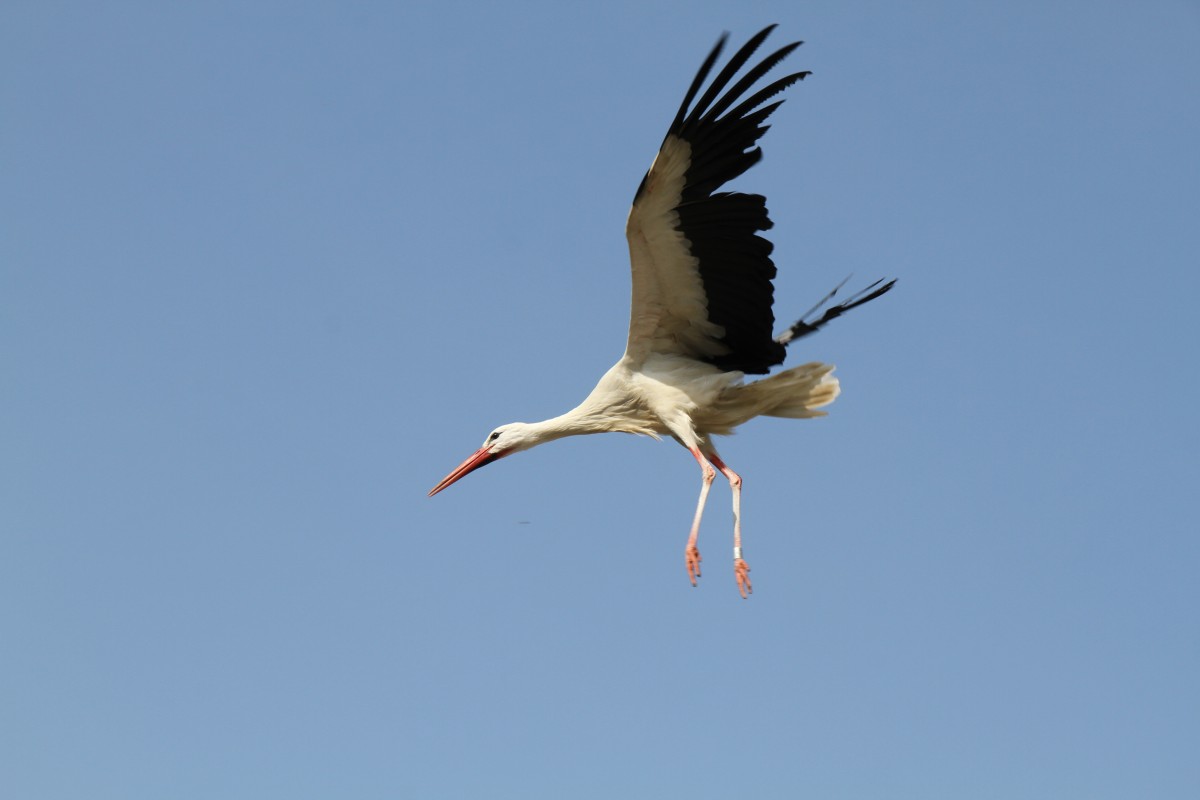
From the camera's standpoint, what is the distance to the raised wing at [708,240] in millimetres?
11008

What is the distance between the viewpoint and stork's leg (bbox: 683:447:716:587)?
38.2 feet

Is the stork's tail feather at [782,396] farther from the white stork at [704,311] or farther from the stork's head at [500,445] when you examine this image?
the stork's head at [500,445]

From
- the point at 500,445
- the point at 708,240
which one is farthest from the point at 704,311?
the point at 500,445

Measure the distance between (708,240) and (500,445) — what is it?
2946 millimetres

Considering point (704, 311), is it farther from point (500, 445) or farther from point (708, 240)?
point (500, 445)

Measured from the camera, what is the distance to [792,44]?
1089 cm

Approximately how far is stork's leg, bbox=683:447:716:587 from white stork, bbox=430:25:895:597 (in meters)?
0.01

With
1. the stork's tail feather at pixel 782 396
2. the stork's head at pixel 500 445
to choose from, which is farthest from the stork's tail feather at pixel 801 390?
the stork's head at pixel 500 445

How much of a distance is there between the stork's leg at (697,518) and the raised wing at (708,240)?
2.46ft

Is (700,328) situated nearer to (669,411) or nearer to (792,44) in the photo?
(669,411)

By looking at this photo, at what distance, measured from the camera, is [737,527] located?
1171 cm

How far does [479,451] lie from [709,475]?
7.87 feet

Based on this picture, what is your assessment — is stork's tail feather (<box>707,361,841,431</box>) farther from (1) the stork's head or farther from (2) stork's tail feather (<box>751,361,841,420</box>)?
(1) the stork's head

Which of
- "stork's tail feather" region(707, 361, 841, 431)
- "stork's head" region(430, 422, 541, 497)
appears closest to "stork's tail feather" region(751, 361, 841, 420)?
"stork's tail feather" region(707, 361, 841, 431)
